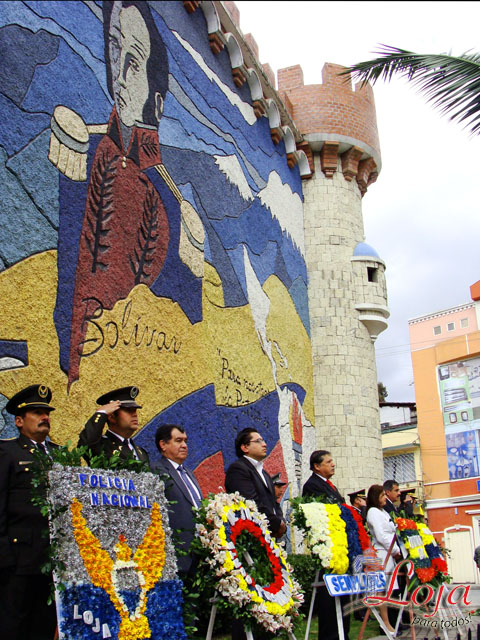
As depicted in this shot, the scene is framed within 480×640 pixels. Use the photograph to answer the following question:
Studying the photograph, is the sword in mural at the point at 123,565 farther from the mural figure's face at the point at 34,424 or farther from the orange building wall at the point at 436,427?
the orange building wall at the point at 436,427

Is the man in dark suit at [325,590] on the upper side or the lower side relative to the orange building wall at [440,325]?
lower

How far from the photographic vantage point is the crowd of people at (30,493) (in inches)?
167

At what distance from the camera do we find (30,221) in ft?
24.6

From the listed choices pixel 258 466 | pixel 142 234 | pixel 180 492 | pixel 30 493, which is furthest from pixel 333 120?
pixel 30 493

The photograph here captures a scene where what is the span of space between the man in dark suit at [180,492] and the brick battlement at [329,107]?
12.2 m

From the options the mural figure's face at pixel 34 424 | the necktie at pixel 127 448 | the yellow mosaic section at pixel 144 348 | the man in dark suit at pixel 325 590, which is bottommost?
the man in dark suit at pixel 325 590

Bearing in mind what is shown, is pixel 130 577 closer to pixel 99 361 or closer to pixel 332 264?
→ pixel 99 361

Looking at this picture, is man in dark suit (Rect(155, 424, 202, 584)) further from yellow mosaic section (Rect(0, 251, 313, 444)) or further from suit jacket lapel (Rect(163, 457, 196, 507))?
yellow mosaic section (Rect(0, 251, 313, 444))

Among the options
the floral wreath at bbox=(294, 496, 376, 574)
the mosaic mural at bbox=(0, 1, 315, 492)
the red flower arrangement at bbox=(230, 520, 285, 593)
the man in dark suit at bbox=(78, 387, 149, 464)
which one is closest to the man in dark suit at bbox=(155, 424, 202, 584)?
the man in dark suit at bbox=(78, 387, 149, 464)

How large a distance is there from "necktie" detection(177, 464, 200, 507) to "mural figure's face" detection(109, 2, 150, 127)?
5197 millimetres

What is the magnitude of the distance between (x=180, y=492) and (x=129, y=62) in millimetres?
6426

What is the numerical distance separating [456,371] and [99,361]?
2840 centimetres

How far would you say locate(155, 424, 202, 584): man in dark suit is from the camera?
16.4ft

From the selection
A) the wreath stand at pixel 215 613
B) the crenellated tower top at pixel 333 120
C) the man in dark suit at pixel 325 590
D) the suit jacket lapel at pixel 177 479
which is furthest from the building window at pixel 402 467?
the wreath stand at pixel 215 613
